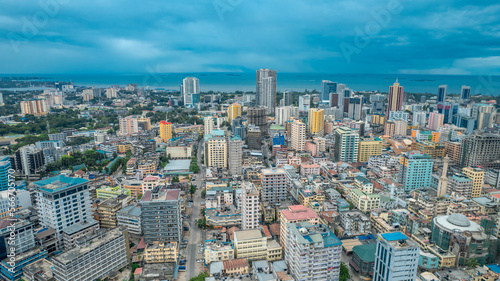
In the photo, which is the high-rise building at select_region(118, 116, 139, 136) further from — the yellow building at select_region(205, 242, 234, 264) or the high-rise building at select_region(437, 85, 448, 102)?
the high-rise building at select_region(437, 85, 448, 102)

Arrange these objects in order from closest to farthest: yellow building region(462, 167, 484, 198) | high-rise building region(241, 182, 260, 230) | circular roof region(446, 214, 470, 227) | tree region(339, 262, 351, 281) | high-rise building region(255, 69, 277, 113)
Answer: tree region(339, 262, 351, 281), circular roof region(446, 214, 470, 227), high-rise building region(241, 182, 260, 230), yellow building region(462, 167, 484, 198), high-rise building region(255, 69, 277, 113)

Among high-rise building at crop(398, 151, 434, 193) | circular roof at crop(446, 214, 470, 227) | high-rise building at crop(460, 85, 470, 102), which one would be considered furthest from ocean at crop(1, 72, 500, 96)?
circular roof at crop(446, 214, 470, 227)

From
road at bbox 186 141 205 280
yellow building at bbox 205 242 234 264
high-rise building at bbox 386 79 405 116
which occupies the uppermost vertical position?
high-rise building at bbox 386 79 405 116

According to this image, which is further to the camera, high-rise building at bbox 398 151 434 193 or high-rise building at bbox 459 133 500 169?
high-rise building at bbox 459 133 500 169

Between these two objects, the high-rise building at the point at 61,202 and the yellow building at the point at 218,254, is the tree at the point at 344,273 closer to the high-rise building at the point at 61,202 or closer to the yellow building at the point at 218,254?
the yellow building at the point at 218,254

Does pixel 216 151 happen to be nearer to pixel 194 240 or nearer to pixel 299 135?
pixel 299 135

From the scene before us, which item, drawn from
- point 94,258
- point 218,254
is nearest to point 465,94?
point 218,254

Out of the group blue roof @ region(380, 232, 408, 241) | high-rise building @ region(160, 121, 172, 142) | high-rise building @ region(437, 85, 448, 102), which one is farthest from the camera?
high-rise building @ region(437, 85, 448, 102)
